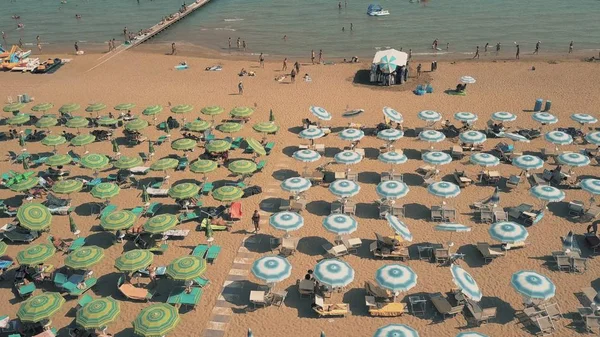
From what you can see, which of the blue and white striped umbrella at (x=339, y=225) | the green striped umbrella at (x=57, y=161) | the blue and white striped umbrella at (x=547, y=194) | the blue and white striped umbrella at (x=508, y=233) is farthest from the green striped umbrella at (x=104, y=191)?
the blue and white striped umbrella at (x=547, y=194)

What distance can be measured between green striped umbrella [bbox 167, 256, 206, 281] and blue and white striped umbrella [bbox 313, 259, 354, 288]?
448 centimetres

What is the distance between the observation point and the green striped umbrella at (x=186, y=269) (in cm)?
1819

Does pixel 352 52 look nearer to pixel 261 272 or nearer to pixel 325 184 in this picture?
pixel 325 184

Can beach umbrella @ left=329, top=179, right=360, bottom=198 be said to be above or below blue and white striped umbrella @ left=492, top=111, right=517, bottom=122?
below

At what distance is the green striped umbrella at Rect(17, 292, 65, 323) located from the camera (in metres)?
16.6

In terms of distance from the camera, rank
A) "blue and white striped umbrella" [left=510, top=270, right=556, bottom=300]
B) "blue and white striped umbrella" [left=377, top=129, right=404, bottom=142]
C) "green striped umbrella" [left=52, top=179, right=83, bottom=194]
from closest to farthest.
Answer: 1. "blue and white striped umbrella" [left=510, top=270, right=556, bottom=300]
2. "green striped umbrella" [left=52, top=179, right=83, bottom=194]
3. "blue and white striped umbrella" [left=377, top=129, right=404, bottom=142]

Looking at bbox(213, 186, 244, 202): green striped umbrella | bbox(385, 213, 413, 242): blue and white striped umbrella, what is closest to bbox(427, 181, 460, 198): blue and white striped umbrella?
bbox(385, 213, 413, 242): blue and white striped umbrella

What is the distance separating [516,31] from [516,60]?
1237cm

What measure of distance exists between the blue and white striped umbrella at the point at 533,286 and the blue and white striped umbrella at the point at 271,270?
333 inches

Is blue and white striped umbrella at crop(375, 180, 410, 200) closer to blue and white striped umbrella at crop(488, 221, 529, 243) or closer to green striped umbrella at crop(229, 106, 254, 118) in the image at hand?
blue and white striped umbrella at crop(488, 221, 529, 243)

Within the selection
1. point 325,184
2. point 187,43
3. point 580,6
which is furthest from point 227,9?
point 325,184

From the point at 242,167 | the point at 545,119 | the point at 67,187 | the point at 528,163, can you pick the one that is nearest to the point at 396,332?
the point at 242,167

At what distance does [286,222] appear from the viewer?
21.2m

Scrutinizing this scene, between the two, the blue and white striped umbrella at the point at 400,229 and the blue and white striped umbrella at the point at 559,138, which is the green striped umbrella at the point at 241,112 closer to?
the blue and white striped umbrella at the point at 400,229
